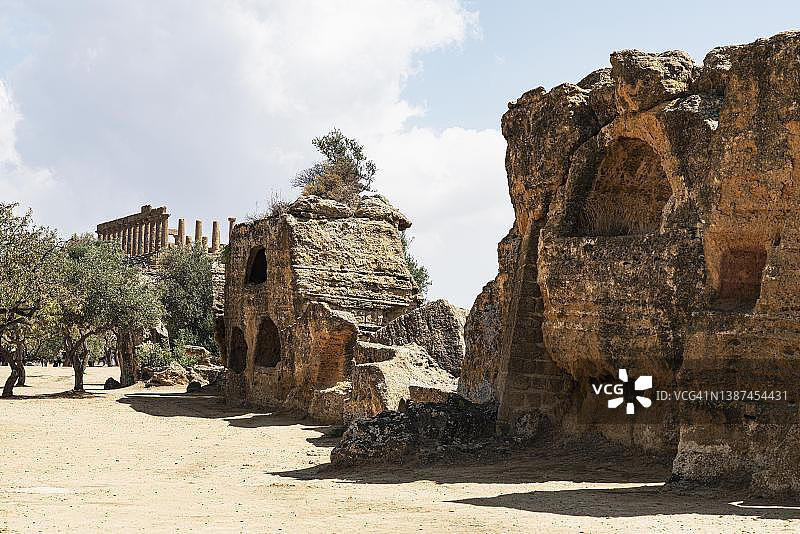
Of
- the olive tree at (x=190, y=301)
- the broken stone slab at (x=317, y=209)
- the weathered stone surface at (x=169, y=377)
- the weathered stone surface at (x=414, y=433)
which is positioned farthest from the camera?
the olive tree at (x=190, y=301)

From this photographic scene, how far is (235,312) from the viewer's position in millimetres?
22984

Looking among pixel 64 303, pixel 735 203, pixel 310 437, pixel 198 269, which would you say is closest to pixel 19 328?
pixel 64 303

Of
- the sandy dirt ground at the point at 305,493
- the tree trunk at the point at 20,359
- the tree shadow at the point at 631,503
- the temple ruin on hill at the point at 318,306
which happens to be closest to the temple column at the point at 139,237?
the tree trunk at the point at 20,359

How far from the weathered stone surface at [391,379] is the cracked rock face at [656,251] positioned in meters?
1.15

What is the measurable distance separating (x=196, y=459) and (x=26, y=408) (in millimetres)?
10079

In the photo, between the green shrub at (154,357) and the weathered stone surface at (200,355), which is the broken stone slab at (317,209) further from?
the weathered stone surface at (200,355)

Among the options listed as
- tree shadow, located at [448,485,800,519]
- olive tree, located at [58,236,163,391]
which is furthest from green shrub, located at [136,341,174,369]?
tree shadow, located at [448,485,800,519]

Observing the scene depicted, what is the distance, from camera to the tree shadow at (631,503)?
6.82 m

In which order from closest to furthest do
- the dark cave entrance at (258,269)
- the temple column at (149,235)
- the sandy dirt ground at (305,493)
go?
the sandy dirt ground at (305,493) → the dark cave entrance at (258,269) → the temple column at (149,235)

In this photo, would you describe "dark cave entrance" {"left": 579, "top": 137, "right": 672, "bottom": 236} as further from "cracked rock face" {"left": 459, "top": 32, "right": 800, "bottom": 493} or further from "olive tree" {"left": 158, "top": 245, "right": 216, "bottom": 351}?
"olive tree" {"left": 158, "top": 245, "right": 216, "bottom": 351}

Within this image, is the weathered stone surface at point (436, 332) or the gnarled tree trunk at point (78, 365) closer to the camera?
the weathered stone surface at point (436, 332)

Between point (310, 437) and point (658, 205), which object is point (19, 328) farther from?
point (658, 205)

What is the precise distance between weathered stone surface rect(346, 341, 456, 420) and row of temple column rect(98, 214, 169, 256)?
37004mm

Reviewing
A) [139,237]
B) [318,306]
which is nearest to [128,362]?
[318,306]
